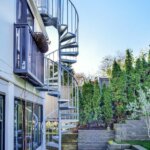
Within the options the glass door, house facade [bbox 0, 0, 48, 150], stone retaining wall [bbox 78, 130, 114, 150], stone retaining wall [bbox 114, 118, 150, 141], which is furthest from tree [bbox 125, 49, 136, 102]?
the glass door

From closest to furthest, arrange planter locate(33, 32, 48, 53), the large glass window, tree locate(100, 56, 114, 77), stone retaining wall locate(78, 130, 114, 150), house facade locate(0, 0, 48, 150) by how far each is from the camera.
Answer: the large glass window
house facade locate(0, 0, 48, 150)
planter locate(33, 32, 48, 53)
stone retaining wall locate(78, 130, 114, 150)
tree locate(100, 56, 114, 77)

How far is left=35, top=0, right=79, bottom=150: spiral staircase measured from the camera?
12.1 m

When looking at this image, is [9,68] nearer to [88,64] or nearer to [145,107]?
[145,107]

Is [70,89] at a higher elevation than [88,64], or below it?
below

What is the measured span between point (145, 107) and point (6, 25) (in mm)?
8006

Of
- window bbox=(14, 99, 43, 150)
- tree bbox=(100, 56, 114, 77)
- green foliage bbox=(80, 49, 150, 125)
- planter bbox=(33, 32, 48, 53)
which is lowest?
window bbox=(14, 99, 43, 150)

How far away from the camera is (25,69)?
24.3 ft

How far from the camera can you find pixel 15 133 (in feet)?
25.4

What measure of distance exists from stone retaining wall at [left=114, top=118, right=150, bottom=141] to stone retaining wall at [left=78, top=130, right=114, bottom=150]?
404 mm

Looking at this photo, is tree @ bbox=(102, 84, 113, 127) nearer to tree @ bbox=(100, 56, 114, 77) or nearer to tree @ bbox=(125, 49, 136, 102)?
tree @ bbox=(125, 49, 136, 102)

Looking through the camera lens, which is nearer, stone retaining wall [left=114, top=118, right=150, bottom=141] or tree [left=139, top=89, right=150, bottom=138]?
tree [left=139, top=89, right=150, bottom=138]

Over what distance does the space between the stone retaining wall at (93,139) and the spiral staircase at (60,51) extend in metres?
1.68

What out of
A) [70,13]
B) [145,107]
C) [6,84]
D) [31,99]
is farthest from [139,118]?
[6,84]

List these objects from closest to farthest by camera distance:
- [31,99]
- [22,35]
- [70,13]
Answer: [22,35] < [31,99] < [70,13]
